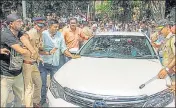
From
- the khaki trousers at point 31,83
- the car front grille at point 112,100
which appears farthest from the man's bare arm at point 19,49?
the car front grille at point 112,100

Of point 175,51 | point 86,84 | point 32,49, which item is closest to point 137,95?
point 86,84

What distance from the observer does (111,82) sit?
4.52 metres

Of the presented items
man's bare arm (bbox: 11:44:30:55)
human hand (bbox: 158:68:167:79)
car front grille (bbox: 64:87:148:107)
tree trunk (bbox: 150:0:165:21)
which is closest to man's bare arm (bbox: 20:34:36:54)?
man's bare arm (bbox: 11:44:30:55)

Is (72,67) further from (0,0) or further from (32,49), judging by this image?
(0,0)

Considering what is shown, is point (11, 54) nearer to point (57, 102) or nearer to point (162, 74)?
point (57, 102)

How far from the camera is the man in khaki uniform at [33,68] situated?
5559mm

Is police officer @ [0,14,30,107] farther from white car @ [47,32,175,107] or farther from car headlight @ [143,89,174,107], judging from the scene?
car headlight @ [143,89,174,107]

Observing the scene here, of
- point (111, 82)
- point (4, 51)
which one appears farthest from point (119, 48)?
point (4, 51)

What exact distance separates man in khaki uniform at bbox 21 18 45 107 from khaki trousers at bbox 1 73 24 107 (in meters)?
0.09

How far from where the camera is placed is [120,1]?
28.9 meters

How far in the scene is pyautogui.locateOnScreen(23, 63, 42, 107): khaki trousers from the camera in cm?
556

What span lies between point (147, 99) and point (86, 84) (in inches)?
31.1

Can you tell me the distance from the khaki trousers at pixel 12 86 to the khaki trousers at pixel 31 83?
9cm

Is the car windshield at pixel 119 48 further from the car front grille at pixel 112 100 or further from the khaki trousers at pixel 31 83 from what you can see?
the car front grille at pixel 112 100
